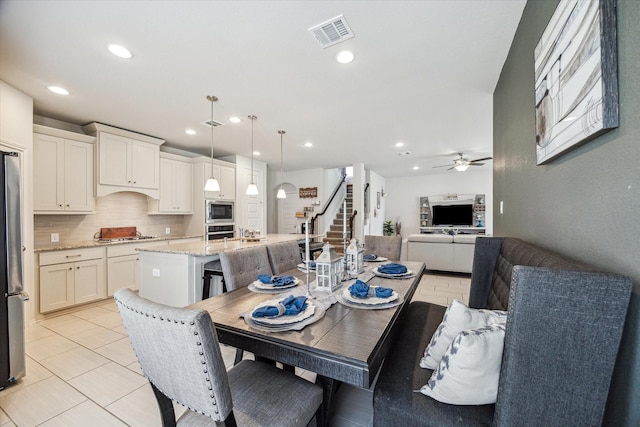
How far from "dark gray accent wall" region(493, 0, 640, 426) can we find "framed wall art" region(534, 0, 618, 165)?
0.03 m

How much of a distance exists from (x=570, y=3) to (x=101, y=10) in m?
2.68

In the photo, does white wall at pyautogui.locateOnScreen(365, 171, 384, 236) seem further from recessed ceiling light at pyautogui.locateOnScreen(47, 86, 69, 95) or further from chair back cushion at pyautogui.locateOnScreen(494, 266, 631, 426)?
chair back cushion at pyautogui.locateOnScreen(494, 266, 631, 426)

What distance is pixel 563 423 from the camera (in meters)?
0.81

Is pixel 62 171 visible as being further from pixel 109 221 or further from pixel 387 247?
pixel 387 247

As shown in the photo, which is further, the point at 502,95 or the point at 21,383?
the point at 502,95

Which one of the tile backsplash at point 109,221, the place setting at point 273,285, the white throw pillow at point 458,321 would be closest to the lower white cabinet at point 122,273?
the tile backsplash at point 109,221

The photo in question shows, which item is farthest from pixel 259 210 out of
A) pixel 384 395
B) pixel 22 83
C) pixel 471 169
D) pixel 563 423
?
pixel 471 169

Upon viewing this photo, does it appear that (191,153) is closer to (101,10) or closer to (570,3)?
(101,10)

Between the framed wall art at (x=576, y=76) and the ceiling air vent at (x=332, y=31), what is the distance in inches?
47.8

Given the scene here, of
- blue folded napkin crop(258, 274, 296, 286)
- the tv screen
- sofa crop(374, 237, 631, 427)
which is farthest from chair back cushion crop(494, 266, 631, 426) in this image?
the tv screen

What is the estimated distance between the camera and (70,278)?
3514mm

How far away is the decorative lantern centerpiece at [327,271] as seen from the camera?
1674mm

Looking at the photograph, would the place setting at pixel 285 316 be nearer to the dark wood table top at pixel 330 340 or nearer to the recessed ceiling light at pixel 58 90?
the dark wood table top at pixel 330 340

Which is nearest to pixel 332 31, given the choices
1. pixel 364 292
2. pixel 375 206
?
pixel 364 292
